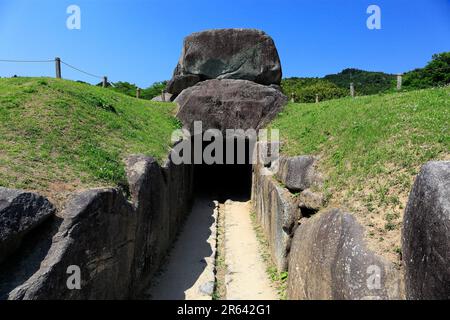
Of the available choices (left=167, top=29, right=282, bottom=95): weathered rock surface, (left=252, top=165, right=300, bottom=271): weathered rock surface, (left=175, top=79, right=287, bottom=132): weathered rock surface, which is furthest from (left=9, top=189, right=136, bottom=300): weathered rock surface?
(left=167, top=29, right=282, bottom=95): weathered rock surface

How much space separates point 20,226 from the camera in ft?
19.5

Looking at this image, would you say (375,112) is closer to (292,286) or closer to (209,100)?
(292,286)

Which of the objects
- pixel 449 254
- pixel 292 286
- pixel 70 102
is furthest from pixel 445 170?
pixel 70 102

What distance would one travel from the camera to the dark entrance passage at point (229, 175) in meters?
20.4

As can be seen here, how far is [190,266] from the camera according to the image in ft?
35.9

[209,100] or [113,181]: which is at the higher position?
[209,100]

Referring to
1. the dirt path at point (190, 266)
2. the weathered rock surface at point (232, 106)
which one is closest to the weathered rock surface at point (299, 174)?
the dirt path at point (190, 266)

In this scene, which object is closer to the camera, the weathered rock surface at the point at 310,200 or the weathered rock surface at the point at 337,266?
the weathered rock surface at the point at 337,266

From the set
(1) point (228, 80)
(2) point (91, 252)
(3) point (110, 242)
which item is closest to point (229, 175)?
(1) point (228, 80)

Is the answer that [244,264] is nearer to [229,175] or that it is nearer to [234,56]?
[234,56]

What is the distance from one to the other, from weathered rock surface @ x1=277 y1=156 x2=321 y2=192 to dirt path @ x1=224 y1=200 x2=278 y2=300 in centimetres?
253

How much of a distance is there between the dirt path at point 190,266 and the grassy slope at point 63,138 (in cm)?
306

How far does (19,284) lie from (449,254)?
5660mm

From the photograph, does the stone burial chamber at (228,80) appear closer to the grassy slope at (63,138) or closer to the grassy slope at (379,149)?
the grassy slope at (63,138)
